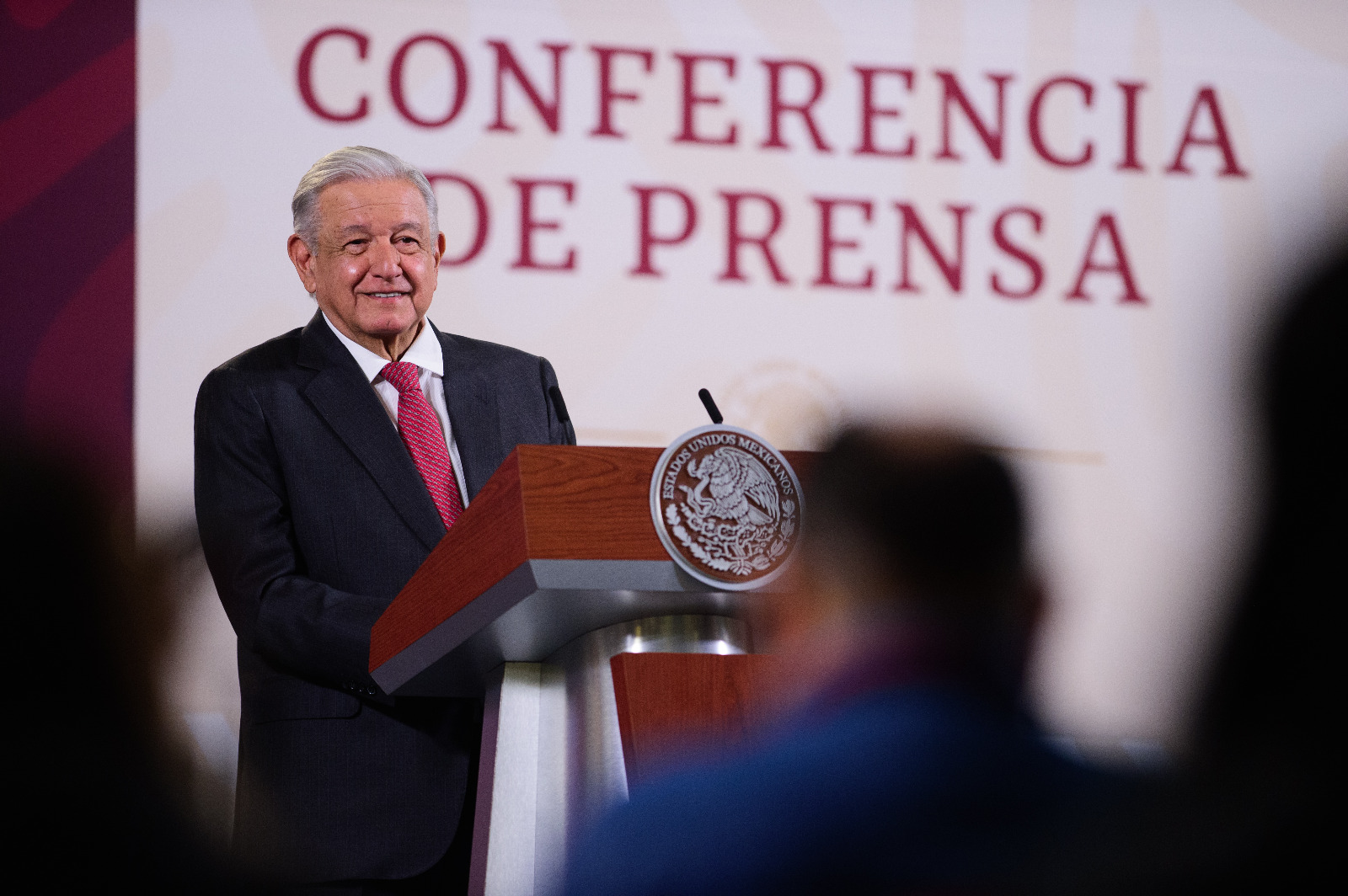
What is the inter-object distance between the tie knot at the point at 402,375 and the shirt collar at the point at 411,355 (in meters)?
0.02

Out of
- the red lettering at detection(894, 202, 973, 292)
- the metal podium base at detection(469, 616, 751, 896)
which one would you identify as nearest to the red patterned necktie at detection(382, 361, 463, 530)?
the metal podium base at detection(469, 616, 751, 896)

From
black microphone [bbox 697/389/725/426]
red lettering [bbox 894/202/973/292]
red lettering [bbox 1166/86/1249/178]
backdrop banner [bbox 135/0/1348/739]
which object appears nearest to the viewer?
black microphone [bbox 697/389/725/426]

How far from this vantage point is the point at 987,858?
667mm

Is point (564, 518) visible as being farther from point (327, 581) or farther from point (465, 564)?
point (327, 581)

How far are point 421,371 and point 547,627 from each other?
0.94 meters

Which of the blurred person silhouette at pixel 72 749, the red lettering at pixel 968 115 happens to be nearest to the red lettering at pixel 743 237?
the red lettering at pixel 968 115

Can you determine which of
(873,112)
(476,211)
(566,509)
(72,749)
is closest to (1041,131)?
(873,112)

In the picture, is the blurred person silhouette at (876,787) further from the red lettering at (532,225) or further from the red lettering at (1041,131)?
the red lettering at (1041,131)

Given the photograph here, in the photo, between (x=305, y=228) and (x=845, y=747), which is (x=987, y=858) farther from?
(x=305, y=228)

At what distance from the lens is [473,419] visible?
2115 millimetres

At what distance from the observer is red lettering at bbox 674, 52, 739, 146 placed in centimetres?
346

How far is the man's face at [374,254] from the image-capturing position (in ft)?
7.17

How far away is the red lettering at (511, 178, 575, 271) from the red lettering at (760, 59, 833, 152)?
1.64 ft

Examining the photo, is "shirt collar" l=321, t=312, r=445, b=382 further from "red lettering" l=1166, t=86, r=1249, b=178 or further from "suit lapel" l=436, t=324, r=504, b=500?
"red lettering" l=1166, t=86, r=1249, b=178
